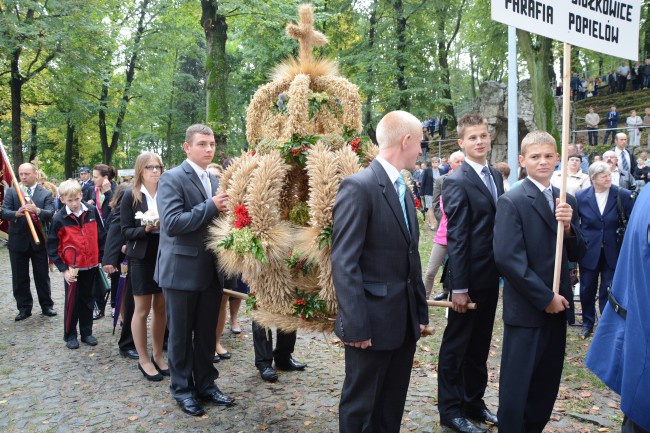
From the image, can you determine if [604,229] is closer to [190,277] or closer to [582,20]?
[582,20]

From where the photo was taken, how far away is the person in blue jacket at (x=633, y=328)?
2.23m

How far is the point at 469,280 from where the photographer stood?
425cm

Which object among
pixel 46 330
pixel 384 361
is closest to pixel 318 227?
pixel 384 361

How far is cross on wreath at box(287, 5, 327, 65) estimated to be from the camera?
420cm

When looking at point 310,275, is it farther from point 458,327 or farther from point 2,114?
point 2,114

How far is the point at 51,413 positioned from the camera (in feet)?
15.9

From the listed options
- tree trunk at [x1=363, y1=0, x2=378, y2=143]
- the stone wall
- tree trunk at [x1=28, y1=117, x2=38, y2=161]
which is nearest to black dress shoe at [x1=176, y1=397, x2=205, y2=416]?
tree trunk at [x1=363, y1=0, x2=378, y2=143]

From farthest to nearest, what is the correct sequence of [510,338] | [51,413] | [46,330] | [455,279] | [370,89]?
[370,89] < [46,330] < [51,413] < [455,279] < [510,338]

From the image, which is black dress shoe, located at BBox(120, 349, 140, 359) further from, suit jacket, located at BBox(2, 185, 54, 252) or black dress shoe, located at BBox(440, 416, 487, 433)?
black dress shoe, located at BBox(440, 416, 487, 433)

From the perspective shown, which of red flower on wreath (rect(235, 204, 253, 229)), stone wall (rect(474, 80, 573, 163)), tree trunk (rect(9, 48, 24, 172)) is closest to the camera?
red flower on wreath (rect(235, 204, 253, 229))

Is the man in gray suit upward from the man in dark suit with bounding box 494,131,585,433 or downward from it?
upward

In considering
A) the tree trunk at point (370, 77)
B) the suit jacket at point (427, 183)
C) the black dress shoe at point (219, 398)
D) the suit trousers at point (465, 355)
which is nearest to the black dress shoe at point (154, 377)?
the black dress shoe at point (219, 398)

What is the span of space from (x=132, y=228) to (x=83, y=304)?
191 cm

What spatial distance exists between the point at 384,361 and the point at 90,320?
5165 millimetres
